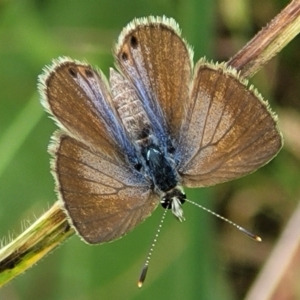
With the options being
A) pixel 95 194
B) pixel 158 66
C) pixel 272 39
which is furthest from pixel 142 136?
pixel 272 39

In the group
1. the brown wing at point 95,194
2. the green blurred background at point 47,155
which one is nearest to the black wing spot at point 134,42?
the brown wing at point 95,194

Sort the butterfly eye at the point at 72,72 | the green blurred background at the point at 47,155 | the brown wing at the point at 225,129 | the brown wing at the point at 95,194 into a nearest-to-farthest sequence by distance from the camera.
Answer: the brown wing at the point at 95,194
the brown wing at the point at 225,129
the butterfly eye at the point at 72,72
the green blurred background at the point at 47,155

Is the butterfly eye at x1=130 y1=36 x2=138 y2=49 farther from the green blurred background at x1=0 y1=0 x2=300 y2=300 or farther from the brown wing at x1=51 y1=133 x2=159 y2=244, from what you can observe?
the green blurred background at x1=0 y1=0 x2=300 y2=300

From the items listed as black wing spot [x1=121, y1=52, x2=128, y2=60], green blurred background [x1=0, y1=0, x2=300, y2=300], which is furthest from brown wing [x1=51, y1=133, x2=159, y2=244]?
green blurred background [x1=0, y1=0, x2=300, y2=300]

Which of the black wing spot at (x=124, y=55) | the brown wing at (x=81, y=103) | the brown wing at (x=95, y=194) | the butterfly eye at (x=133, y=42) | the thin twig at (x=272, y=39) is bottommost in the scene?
the brown wing at (x=95, y=194)

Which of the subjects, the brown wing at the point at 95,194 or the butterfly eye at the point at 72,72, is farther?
the butterfly eye at the point at 72,72

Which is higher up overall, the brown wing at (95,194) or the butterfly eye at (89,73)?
the butterfly eye at (89,73)

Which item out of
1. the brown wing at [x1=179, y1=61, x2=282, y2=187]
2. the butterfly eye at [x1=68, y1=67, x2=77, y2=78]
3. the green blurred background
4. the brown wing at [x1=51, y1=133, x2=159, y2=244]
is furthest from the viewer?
the green blurred background

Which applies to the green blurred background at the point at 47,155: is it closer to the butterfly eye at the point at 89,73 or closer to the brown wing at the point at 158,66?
the brown wing at the point at 158,66

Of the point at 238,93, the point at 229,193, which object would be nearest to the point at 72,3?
the point at 229,193
